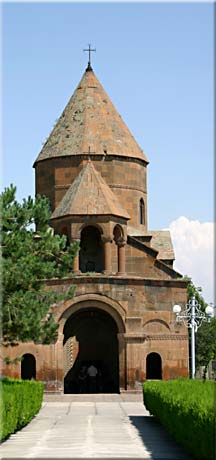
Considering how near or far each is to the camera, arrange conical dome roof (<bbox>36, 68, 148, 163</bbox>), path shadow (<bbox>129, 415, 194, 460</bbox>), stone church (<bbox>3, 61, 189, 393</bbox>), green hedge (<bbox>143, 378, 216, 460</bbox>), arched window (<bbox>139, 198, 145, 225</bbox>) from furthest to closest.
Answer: arched window (<bbox>139, 198, 145, 225</bbox>) → conical dome roof (<bbox>36, 68, 148, 163</bbox>) → stone church (<bbox>3, 61, 189, 393</bbox>) → path shadow (<bbox>129, 415, 194, 460</bbox>) → green hedge (<bbox>143, 378, 216, 460</bbox>)

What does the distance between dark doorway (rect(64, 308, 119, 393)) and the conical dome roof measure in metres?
6.76

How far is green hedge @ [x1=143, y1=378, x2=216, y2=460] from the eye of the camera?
12.2 metres

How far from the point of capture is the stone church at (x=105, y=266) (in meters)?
32.0

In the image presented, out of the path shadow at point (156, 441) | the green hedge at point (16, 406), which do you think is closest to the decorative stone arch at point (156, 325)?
the path shadow at point (156, 441)

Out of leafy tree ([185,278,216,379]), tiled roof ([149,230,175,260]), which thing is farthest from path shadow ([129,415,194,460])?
leafy tree ([185,278,216,379])

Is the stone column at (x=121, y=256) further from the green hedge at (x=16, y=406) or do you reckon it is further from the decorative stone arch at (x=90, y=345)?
the green hedge at (x=16, y=406)

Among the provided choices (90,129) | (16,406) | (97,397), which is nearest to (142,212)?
(90,129)

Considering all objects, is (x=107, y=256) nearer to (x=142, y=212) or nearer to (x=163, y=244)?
(x=142, y=212)

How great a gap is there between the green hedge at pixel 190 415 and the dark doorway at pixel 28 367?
42.5 ft

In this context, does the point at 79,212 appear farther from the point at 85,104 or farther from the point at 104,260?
the point at 85,104

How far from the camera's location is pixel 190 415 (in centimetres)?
1368

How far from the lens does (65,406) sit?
28.1 m

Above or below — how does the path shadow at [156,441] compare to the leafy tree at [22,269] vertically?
below

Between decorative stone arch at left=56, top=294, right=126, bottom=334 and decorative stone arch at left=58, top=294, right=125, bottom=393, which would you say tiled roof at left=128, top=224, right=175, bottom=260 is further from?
decorative stone arch at left=56, top=294, right=126, bottom=334
